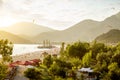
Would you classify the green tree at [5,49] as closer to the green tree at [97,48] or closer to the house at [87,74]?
the house at [87,74]

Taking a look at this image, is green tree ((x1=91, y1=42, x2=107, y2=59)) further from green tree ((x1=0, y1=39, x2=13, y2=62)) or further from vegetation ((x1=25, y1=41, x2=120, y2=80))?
green tree ((x1=0, y1=39, x2=13, y2=62))

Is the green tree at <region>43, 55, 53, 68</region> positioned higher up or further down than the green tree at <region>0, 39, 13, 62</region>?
further down

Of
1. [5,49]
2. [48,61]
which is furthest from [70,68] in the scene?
[5,49]

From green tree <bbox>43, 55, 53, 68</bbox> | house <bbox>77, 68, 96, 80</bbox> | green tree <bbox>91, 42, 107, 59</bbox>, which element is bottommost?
house <bbox>77, 68, 96, 80</bbox>

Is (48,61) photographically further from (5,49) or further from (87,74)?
(5,49)

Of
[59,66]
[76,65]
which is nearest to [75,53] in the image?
[76,65]

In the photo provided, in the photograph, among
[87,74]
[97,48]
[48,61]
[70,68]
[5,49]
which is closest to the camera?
[87,74]

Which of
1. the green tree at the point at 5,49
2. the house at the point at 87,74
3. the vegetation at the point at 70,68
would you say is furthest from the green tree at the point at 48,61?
the green tree at the point at 5,49

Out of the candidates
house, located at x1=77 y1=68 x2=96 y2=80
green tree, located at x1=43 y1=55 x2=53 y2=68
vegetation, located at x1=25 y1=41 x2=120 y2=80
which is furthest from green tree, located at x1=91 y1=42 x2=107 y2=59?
house, located at x1=77 y1=68 x2=96 y2=80

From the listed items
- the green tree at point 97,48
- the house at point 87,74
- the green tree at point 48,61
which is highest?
the green tree at point 97,48

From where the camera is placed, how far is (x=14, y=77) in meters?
34.2

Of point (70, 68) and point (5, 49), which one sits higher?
point (5, 49)

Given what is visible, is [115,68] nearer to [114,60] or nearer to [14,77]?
[114,60]

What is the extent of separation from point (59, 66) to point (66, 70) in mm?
1242
